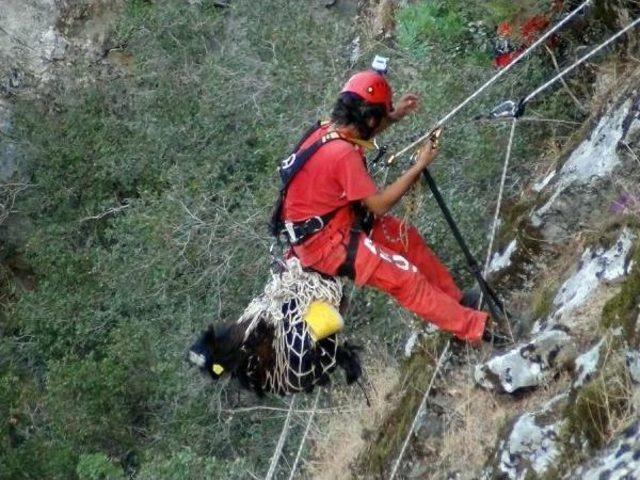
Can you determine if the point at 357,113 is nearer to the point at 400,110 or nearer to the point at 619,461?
the point at 400,110

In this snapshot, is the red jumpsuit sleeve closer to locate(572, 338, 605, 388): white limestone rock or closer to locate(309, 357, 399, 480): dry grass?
locate(572, 338, 605, 388): white limestone rock

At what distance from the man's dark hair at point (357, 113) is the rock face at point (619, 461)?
1.89 meters

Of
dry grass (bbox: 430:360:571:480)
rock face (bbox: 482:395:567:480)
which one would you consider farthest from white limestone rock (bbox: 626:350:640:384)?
dry grass (bbox: 430:360:571:480)

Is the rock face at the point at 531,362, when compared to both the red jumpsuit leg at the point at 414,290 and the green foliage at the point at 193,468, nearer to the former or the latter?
the red jumpsuit leg at the point at 414,290

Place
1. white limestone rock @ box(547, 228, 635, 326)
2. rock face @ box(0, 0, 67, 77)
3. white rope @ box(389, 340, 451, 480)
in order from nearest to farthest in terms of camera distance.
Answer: white limestone rock @ box(547, 228, 635, 326) → white rope @ box(389, 340, 451, 480) → rock face @ box(0, 0, 67, 77)

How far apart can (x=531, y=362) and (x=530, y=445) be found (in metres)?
0.58

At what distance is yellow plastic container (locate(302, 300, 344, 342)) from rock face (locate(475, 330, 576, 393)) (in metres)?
0.72

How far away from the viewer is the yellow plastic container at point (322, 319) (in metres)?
5.23

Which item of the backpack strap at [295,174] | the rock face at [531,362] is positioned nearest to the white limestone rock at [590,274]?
the rock face at [531,362]

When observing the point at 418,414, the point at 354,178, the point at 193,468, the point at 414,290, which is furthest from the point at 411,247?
the point at 193,468

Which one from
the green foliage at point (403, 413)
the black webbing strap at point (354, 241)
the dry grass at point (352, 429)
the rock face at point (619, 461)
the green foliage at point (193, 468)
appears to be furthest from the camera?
the green foliage at point (193, 468)

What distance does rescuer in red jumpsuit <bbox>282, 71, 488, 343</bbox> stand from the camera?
4.97m

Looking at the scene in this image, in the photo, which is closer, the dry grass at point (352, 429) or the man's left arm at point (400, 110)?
the man's left arm at point (400, 110)

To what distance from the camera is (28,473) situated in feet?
32.1
